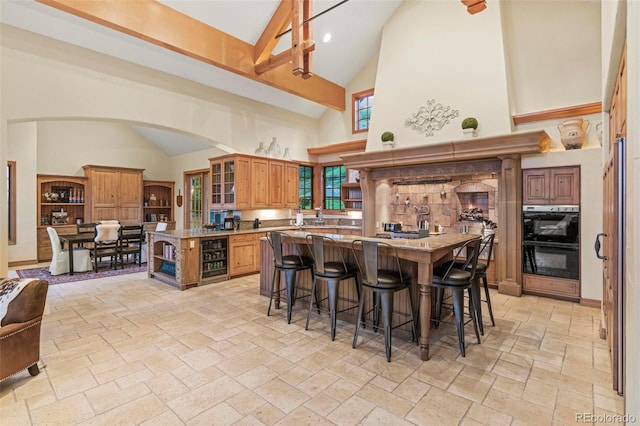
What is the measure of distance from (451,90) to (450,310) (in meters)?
3.84

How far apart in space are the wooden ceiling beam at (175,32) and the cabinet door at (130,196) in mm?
6021

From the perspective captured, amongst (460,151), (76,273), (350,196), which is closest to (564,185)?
(460,151)

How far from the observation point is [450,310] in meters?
4.04

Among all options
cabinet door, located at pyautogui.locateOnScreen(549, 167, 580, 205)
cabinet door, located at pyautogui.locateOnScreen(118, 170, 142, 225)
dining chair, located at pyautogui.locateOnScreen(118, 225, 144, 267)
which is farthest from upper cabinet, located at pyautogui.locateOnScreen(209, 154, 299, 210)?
cabinet door, located at pyautogui.locateOnScreen(549, 167, 580, 205)

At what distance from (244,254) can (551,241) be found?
5320 millimetres

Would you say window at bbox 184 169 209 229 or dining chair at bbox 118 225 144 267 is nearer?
dining chair at bbox 118 225 144 267

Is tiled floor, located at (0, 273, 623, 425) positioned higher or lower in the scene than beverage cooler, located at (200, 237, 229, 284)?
lower

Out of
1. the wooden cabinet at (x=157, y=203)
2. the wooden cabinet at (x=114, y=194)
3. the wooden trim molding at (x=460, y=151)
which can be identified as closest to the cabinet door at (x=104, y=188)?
the wooden cabinet at (x=114, y=194)

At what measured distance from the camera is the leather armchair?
240cm

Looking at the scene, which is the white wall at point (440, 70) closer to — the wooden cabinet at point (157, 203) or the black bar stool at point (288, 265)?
the black bar stool at point (288, 265)

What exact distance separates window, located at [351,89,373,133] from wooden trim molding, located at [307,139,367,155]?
15.2 inches

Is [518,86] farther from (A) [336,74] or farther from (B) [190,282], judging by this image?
(B) [190,282]

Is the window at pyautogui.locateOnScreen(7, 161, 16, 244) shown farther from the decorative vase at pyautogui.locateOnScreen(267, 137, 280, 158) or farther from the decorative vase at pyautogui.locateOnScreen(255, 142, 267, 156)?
the decorative vase at pyautogui.locateOnScreen(267, 137, 280, 158)

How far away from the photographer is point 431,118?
5828mm
